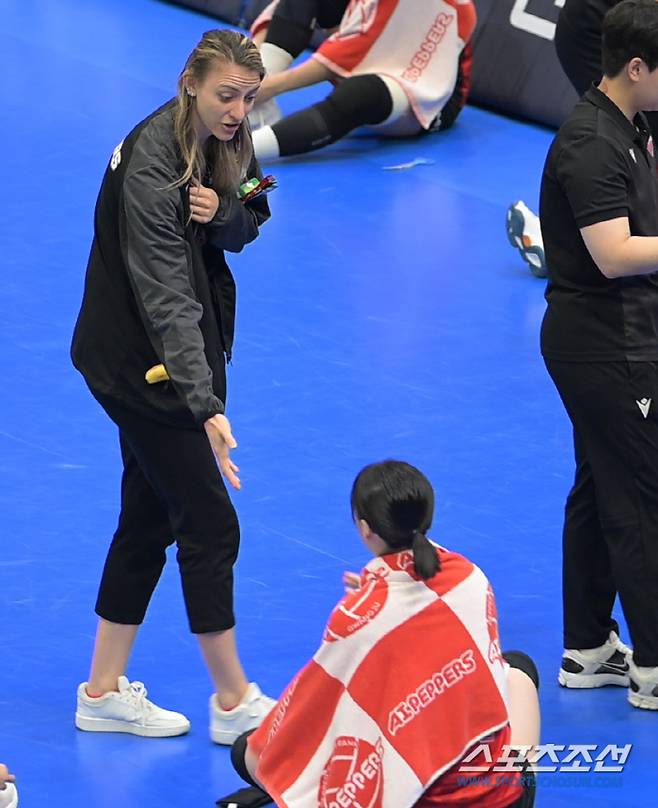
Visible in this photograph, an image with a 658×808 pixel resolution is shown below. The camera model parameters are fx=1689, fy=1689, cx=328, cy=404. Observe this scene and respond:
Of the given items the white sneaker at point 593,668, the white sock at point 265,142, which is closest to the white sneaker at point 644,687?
the white sneaker at point 593,668

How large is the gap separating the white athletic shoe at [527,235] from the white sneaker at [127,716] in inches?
138

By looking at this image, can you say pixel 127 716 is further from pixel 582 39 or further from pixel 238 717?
pixel 582 39

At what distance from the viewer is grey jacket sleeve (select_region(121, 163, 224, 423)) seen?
384cm

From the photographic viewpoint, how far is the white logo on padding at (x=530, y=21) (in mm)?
9211

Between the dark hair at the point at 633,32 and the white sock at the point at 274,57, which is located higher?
the dark hair at the point at 633,32

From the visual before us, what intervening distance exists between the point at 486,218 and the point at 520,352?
4.93 feet

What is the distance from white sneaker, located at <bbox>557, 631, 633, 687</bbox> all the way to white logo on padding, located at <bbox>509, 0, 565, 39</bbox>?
531 centimetres

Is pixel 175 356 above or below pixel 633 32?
below

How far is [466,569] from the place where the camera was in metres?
3.41

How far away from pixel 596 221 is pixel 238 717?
1.50 m

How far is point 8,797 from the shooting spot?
150 inches

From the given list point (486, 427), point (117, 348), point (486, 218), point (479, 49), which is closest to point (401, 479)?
point (117, 348)

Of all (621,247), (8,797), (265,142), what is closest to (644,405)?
(621,247)

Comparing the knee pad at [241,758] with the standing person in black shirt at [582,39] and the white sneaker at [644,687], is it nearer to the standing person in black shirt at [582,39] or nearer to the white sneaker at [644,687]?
the white sneaker at [644,687]
